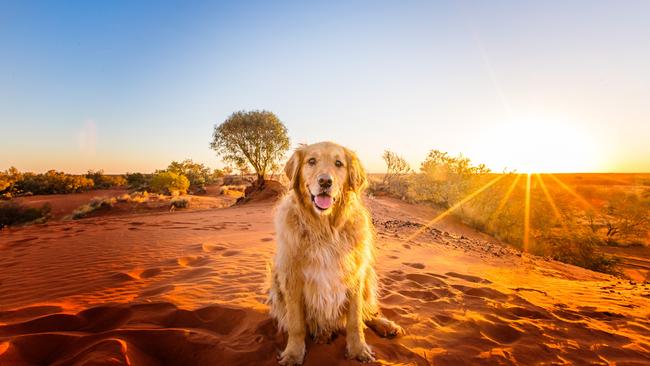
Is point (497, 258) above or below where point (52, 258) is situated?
below

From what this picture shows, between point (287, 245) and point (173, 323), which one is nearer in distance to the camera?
point (287, 245)

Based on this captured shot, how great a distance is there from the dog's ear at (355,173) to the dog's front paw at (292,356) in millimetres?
1619

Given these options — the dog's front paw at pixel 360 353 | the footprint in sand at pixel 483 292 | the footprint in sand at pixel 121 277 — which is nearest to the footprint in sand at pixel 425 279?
the footprint in sand at pixel 483 292

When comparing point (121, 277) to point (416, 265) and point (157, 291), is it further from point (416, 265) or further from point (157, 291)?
point (416, 265)

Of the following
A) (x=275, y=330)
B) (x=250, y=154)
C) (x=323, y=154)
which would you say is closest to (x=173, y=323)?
(x=275, y=330)

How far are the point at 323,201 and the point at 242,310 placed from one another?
1846 mm

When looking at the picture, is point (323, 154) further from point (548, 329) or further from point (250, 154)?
point (250, 154)

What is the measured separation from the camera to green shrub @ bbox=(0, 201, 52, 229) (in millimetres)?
13625

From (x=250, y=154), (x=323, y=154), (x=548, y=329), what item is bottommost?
(x=548, y=329)

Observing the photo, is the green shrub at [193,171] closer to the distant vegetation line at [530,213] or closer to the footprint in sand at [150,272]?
the distant vegetation line at [530,213]

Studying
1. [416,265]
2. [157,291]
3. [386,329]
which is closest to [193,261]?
[157,291]

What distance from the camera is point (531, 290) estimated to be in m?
4.94

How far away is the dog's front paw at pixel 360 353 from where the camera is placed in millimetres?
2590

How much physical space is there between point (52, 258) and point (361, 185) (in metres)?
6.62
